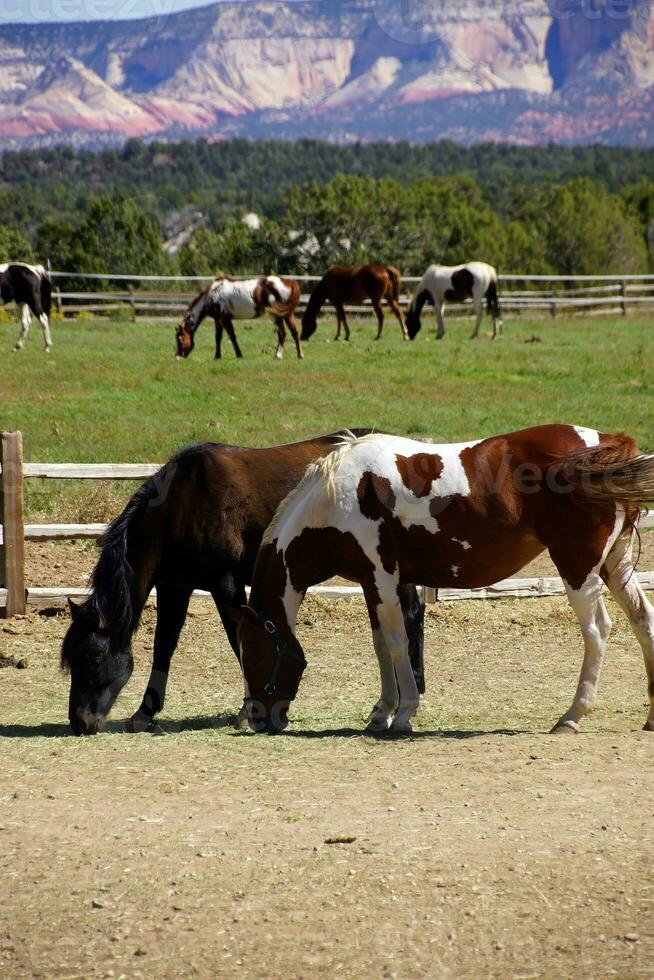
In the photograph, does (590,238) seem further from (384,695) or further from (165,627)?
(384,695)

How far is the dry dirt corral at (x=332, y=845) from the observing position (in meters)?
3.97

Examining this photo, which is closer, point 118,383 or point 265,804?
point 265,804

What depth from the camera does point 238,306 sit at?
2270 cm

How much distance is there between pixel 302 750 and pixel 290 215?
154 feet

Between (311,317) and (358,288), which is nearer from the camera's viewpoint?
(311,317)

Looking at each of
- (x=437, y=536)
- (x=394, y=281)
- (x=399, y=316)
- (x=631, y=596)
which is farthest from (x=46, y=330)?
(x=631, y=596)

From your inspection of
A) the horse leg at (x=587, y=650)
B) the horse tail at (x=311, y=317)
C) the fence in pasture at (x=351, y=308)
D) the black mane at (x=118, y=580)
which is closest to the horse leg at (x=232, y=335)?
the horse tail at (x=311, y=317)

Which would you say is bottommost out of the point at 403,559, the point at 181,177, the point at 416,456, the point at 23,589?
the point at 23,589

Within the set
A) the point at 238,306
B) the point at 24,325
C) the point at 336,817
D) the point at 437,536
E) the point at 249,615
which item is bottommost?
the point at 336,817

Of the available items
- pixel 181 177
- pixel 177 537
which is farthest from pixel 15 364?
pixel 181 177

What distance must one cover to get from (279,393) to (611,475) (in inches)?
473

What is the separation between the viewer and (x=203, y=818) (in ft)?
16.6

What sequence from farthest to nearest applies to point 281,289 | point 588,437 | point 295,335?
point 281,289, point 295,335, point 588,437

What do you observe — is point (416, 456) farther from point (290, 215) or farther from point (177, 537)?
point (290, 215)
